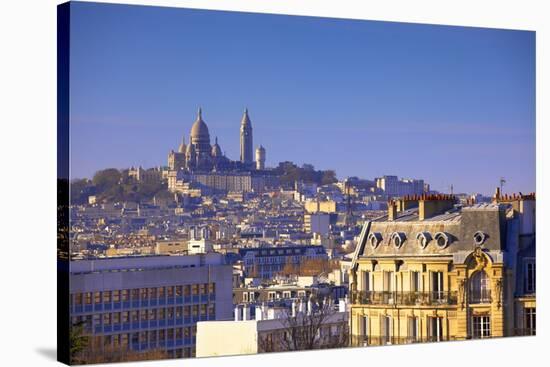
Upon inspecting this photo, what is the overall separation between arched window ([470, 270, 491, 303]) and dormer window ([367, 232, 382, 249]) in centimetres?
124

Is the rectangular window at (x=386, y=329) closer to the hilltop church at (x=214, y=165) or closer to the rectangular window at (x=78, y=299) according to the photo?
the hilltop church at (x=214, y=165)

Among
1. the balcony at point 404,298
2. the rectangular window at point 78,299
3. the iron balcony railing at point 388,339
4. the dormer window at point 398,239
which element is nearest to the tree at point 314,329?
the iron balcony railing at point 388,339

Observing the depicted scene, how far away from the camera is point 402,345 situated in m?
16.1

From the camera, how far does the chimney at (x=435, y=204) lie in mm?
17094

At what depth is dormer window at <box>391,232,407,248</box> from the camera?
17.9 metres

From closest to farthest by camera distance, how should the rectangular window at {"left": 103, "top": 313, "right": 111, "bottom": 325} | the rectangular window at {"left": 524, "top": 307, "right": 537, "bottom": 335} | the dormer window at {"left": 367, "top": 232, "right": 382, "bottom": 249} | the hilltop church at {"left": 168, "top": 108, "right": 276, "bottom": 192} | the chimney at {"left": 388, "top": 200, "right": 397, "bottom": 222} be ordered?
1. the rectangular window at {"left": 103, "top": 313, "right": 111, "bottom": 325}
2. the hilltop church at {"left": 168, "top": 108, "right": 276, "bottom": 192}
3. the rectangular window at {"left": 524, "top": 307, "right": 537, "bottom": 335}
4. the chimney at {"left": 388, "top": 200, "right": 397, "bottom": 222}
5. the dormer window at {"left": 367, "top": 232, "right": 382, "bottom": 249}

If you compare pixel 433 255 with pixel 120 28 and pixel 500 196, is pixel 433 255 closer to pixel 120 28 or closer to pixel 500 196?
pixel 500 196

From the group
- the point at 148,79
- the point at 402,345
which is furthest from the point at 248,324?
the point at 148,79

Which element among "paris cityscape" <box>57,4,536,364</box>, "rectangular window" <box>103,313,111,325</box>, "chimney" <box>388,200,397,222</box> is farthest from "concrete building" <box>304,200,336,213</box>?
"rectangular window" <box>103,313,111,325</box>

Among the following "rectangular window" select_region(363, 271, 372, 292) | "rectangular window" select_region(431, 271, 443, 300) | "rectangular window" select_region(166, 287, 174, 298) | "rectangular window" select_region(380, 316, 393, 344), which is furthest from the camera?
"rectangular window" select_region(166, 287, 174, 298)

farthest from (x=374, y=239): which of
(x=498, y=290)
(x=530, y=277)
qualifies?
(x=530, y=277)

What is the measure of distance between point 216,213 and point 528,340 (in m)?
3.36

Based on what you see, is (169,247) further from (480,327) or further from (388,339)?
(480,327)

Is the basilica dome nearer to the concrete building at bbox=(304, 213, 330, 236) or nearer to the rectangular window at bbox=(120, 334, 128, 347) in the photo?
the rectangular window at bbox=(120, 334, 128, 347)
